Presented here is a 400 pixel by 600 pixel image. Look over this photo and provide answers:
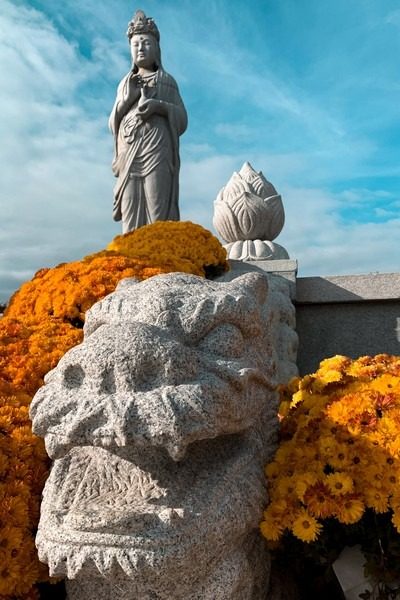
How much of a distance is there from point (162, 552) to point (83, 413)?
376mm

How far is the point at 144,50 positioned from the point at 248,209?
134 inches

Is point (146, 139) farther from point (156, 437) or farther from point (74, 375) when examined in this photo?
point (156, 437)

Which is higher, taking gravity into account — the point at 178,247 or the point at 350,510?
the point at 178,247

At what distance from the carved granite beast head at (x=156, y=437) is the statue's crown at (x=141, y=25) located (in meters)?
7.35

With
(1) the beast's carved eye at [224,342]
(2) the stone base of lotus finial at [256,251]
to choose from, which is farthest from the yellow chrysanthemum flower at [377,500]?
(2) the stone base of lotus finial at [256,251]

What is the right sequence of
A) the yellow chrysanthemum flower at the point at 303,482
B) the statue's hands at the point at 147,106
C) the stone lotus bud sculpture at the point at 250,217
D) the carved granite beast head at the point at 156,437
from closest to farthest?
the carved granite beast head at the point at 156,437, the yellow chrysanthemum flower at the point at 303,482, the stone lotus bud sculpture at the point at 250,217, the statue's hands at the point at 147,106

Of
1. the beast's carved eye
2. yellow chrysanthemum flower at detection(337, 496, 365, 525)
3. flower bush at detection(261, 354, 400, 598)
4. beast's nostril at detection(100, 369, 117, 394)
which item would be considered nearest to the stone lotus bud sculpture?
flower bush at detection(261, 354, 400, 598)

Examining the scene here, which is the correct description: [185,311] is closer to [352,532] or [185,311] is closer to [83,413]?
[83,413]

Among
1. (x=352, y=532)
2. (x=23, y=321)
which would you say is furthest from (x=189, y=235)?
(x=352, y=532)

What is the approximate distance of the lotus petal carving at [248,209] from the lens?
5941 mm

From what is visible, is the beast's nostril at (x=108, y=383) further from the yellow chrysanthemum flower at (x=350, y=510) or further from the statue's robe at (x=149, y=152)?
the statue's robe at (x=149, y=152)

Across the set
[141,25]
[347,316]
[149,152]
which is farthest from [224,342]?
[141,25]

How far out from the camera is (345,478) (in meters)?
1.55

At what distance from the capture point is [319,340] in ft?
16.4
